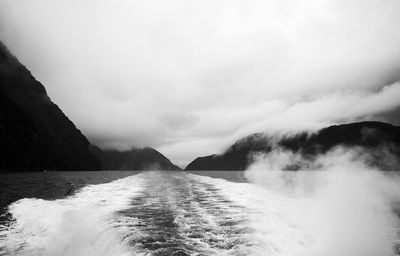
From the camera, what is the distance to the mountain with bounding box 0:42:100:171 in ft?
359

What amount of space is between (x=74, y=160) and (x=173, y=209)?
187023 mm

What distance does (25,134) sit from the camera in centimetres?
12769

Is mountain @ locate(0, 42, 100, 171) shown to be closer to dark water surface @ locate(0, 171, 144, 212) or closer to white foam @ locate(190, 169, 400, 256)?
dark water surface @ locate(0, 171, 144, 212)

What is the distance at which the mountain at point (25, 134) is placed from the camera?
4313 inches

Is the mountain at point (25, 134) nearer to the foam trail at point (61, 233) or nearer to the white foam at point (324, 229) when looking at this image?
the foam trail at point (61, 233)

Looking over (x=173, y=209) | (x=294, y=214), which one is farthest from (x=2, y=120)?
(x=294, y=214)

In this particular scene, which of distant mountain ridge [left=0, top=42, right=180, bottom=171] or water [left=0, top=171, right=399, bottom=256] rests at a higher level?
distant mountain ridge [left=0, top=42, right=180, bottom=171]

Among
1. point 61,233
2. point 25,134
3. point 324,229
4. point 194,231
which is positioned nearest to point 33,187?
point 61,233

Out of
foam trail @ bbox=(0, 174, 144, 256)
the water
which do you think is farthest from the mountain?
the water

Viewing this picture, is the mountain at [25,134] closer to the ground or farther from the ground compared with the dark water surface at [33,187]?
farther from the ground

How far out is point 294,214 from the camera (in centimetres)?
1938

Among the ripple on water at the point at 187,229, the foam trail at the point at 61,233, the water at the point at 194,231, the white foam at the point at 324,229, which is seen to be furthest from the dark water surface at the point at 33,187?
the white foam at the point at 324,229

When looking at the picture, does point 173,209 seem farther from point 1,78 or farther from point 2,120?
point 1,78

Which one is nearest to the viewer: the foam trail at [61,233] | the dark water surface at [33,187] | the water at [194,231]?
the water at [194,231]
